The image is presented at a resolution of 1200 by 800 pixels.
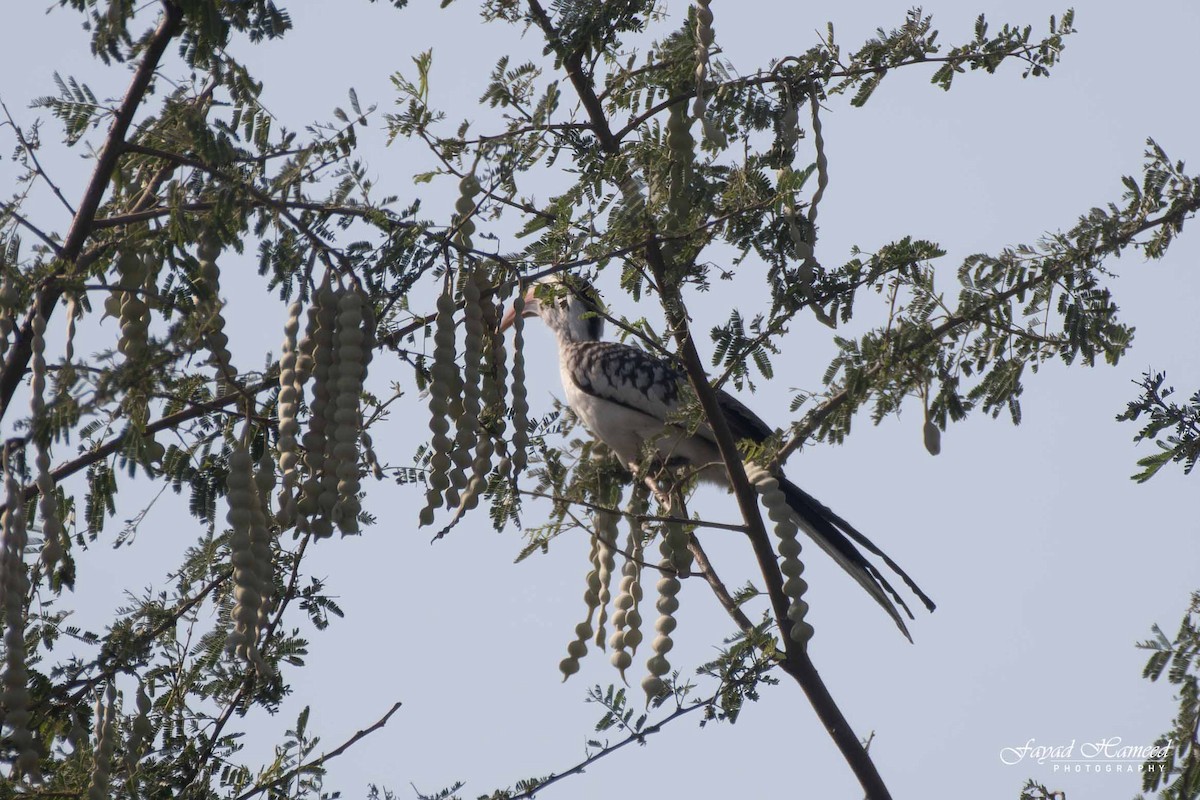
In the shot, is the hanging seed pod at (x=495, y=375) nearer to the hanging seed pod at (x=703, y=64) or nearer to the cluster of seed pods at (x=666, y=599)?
the hanging seed pod at (x=703, y=64)

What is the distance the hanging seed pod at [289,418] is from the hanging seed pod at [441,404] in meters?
0.27

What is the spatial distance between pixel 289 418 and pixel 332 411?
3.4 inches

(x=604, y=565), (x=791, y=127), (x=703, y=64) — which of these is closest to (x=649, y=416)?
(x=604, y=565)

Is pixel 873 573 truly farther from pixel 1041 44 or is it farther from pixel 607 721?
pixel 1041 44

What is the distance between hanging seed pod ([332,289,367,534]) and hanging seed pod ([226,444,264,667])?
0.51ft

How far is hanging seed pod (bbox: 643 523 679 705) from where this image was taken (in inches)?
165

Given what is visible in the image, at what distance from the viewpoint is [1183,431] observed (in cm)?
424

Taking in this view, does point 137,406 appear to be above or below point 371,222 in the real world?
below

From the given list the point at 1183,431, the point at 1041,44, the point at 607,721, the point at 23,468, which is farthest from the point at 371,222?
the point at 1183,431

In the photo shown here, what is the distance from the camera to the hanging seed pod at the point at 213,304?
2.63 m

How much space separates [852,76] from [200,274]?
2.13m

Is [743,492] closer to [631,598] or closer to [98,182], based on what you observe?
[631,598]

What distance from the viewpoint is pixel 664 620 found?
4363 millimetres

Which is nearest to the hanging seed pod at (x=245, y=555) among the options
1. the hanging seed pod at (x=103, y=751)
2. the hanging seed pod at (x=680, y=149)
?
the hanging seed pod at (x=103, y=751)
